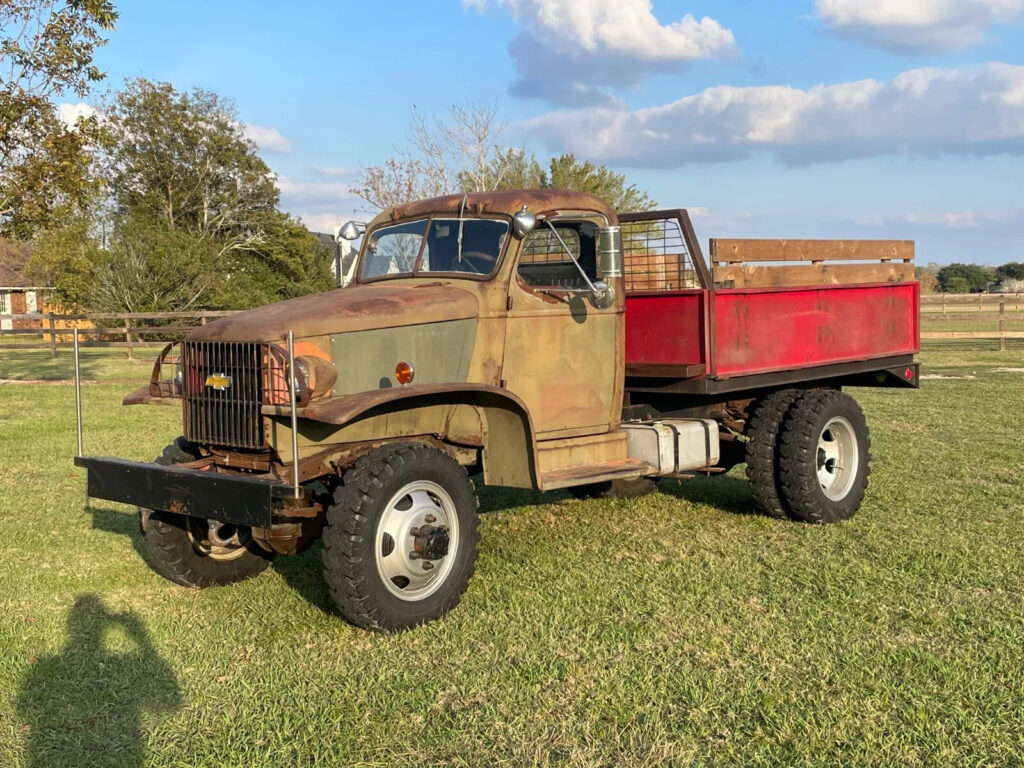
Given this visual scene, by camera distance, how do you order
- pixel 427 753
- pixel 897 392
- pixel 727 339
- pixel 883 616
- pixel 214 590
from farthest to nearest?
1. pixel 897 392
2. pixel 727 339
3. pixel 214 590
4. pixel 883 616
5. pixel 427 753

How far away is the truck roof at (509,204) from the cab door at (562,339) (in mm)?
97

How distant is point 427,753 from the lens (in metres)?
3.44

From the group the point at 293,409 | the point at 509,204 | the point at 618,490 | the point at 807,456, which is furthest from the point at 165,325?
the point at 293,409

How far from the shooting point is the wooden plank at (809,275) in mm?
6508

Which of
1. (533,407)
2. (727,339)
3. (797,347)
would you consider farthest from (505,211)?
(797,347)

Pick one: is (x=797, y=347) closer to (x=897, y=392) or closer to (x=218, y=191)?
(x=897, y=392)

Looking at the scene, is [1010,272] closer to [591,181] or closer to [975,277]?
[975,277]

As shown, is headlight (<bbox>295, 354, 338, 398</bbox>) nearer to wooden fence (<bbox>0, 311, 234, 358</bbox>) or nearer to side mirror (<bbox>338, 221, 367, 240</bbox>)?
side mirror (<bbox>338, 221, 367, 240</bbox>)

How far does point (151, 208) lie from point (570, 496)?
42359 millimetres

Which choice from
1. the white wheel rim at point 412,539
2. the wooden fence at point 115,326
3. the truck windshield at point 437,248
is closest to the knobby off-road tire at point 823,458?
the truck windshield at point 437,248

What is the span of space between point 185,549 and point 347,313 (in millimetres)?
1675

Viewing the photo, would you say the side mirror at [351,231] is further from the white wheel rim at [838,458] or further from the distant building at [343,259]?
the white wheel rim at [838,458]

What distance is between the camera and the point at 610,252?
5496 millimetres

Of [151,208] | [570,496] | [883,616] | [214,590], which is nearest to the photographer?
[883,616]
